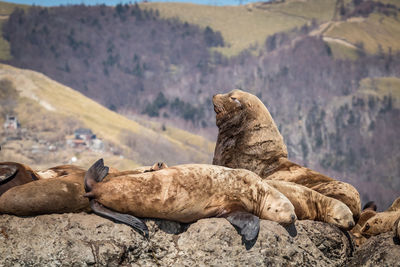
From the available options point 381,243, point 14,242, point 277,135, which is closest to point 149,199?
point 14,242

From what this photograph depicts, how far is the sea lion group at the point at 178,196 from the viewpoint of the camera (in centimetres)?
792

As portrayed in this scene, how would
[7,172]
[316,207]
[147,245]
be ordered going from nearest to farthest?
1. [147,245]
2. [7,172]
3. [316,207]

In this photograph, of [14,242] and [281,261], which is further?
[281,261]

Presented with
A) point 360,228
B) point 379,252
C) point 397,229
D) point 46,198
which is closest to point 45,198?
point 46,198

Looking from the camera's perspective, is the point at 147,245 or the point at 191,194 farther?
the point at 191,194

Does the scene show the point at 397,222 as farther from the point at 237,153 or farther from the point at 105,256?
the point at 105,256

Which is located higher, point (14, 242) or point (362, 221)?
point (14, 242)

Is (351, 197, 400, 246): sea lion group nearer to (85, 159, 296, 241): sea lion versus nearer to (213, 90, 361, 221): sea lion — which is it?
(213, 90, 361, 221): sea lion

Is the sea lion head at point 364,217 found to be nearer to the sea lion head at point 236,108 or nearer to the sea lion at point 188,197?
the sea lion head at point 236,108

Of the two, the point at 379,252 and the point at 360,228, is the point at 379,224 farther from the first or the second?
the point at 379,252

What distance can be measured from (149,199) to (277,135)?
190 inches

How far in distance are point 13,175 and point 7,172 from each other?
90 millimetres

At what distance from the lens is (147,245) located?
8.06 metres

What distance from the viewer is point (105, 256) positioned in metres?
7.74
